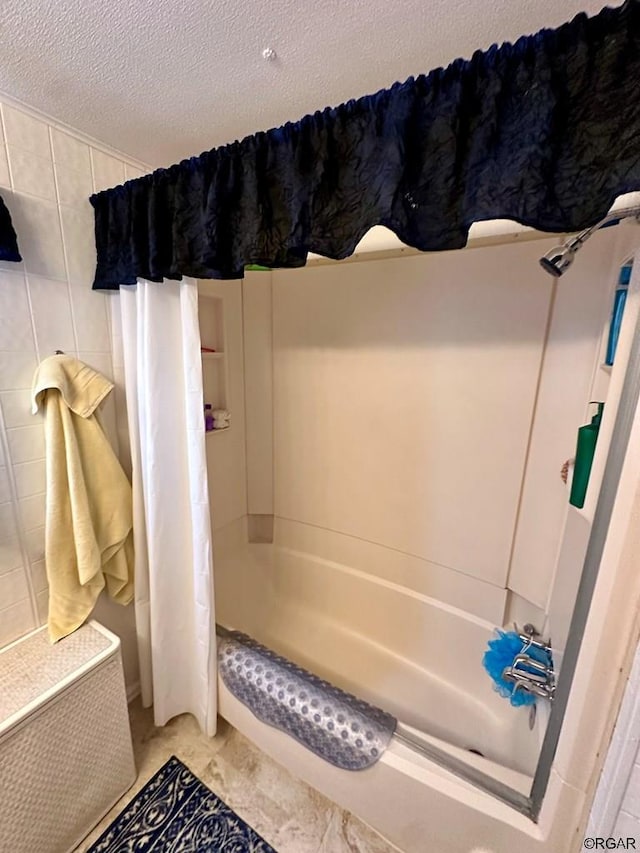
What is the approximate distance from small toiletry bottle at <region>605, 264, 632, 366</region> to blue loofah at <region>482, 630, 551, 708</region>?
0.98 metres

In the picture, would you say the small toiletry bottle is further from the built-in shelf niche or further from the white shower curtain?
the built-in shelf niche

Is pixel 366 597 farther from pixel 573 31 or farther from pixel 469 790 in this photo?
pixel 573 31

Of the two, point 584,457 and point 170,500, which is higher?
point 584,457

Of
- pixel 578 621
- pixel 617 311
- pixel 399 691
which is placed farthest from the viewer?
pixel 399 691

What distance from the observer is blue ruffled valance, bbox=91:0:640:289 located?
57cm

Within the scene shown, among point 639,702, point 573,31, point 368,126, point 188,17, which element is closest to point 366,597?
point 639,702

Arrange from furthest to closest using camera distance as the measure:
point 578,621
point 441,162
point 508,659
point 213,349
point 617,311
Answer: point 213,349, point 508,659, point 617,311, point 578,621, point 441,162

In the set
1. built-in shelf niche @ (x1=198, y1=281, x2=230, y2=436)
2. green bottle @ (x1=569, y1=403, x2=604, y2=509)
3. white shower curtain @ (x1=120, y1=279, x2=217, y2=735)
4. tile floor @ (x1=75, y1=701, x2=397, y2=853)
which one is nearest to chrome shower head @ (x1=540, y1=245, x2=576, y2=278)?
green bottle @ (x1=569, y1=403, x2=604, y2=509)

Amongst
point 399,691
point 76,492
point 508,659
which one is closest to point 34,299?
point 76,492

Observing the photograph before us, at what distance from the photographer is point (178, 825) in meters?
1.18

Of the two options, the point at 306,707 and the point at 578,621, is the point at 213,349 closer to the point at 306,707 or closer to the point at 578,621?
the point at 306,707

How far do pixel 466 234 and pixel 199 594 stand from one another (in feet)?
4.50

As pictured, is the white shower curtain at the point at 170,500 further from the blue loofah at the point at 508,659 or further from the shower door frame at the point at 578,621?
the blue loofah at the point at 508,659

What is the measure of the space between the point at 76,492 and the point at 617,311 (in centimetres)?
169
